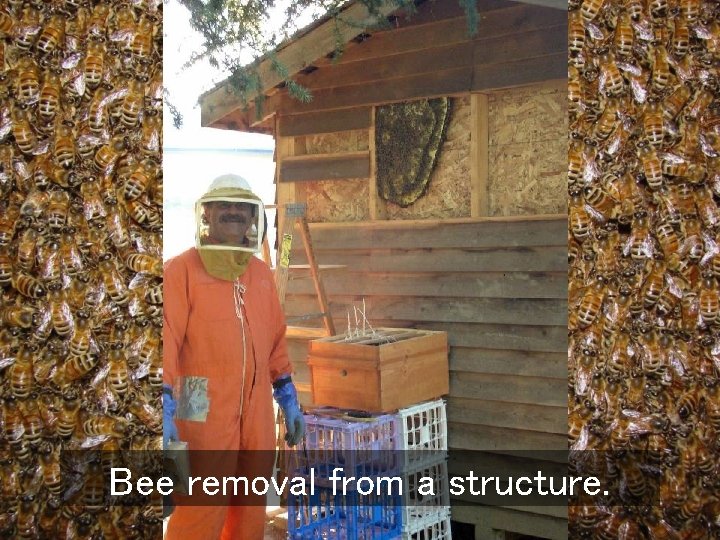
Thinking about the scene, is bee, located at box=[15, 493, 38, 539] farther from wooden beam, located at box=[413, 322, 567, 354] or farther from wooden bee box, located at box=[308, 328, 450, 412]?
wooden beam, located at box=[413, 322, 567, 354]

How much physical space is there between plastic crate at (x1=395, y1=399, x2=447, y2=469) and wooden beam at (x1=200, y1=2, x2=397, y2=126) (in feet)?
5.92

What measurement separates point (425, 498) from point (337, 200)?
1746 mm

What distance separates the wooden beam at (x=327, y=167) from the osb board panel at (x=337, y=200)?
0.24ft

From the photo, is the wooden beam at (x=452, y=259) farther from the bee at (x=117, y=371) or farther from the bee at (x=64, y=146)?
the bee at (x=64, y=146)

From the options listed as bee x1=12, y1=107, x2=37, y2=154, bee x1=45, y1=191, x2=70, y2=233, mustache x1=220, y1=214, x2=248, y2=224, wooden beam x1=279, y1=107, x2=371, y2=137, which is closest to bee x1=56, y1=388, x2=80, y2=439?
bee x1=45, y1=191, x2=70, y2=233

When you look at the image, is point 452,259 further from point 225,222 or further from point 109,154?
point 109,154

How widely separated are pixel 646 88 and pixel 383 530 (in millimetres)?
2469

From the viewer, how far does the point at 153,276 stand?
2.98 metres

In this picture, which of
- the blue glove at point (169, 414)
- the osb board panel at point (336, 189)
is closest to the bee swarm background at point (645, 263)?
the blue glove at point (169, 414)

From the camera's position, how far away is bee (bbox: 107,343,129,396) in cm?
298

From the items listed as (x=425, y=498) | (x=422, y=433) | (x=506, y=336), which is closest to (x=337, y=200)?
(x=506, y=336)

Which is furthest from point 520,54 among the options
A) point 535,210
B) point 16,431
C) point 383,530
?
point 16,431

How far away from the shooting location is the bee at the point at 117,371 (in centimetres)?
298

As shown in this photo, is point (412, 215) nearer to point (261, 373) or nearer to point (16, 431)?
point (261, 373)
